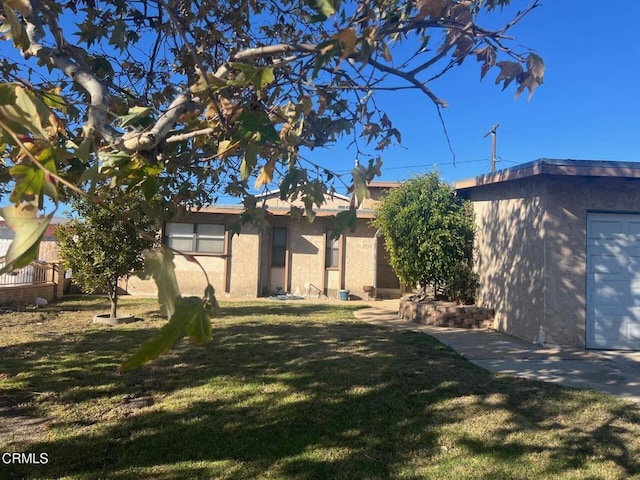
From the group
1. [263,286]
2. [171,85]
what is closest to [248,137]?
[171,85]

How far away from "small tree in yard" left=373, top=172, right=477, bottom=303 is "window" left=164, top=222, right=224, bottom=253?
695 cm

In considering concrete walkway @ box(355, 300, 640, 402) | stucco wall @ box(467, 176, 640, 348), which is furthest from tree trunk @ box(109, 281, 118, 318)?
stucco wall @ box(467, 176, 640, 348)

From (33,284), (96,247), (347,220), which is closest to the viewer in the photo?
(347,220)

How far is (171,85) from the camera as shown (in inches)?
228

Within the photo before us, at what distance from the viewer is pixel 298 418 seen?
194 inches

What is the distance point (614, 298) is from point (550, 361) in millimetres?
2053

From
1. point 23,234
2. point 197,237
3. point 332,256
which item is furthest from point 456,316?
point 23,234

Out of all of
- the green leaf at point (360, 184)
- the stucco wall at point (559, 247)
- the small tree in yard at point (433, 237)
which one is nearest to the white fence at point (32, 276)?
the small tree in yard at point (433, 237)

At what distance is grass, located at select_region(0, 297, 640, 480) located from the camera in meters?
3.95

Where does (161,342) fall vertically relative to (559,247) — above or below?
below

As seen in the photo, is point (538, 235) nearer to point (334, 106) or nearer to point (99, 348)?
point (334, 106)

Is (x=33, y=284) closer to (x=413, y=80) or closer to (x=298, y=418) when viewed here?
(x=298, y=418)

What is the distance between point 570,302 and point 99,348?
7714 mm

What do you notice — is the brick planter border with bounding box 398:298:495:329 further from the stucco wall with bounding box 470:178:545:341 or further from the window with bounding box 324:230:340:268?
the window with bounding box 324:230:340:268
